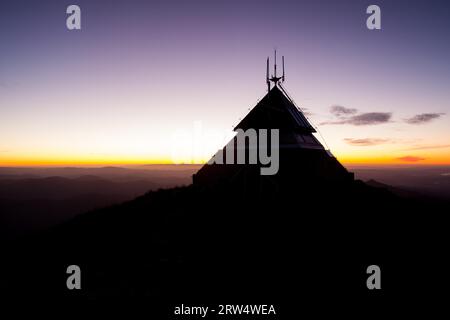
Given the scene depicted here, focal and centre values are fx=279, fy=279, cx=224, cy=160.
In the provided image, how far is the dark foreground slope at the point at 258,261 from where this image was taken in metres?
12.3

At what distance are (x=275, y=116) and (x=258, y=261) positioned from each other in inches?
328

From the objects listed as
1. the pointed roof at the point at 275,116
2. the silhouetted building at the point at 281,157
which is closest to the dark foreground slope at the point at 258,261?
the silhouetted building at the point at 281,157

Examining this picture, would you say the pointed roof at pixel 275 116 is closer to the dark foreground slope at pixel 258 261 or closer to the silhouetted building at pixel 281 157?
the silhouetted building at pixel 281 157

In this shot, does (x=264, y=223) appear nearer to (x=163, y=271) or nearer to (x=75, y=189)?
(x=163, y=271)

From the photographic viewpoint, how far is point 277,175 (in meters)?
15.1

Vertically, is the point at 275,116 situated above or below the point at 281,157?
above

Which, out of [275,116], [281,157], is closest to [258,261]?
[281,157]

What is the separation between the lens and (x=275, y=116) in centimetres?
1681

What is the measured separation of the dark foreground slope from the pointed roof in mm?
3886

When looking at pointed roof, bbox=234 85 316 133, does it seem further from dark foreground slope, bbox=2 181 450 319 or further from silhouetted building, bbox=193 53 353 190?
dark foreground slope, bbox=2 181 450 319

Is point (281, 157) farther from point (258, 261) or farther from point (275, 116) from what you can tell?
point (258, 261)

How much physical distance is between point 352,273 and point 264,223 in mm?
4777
